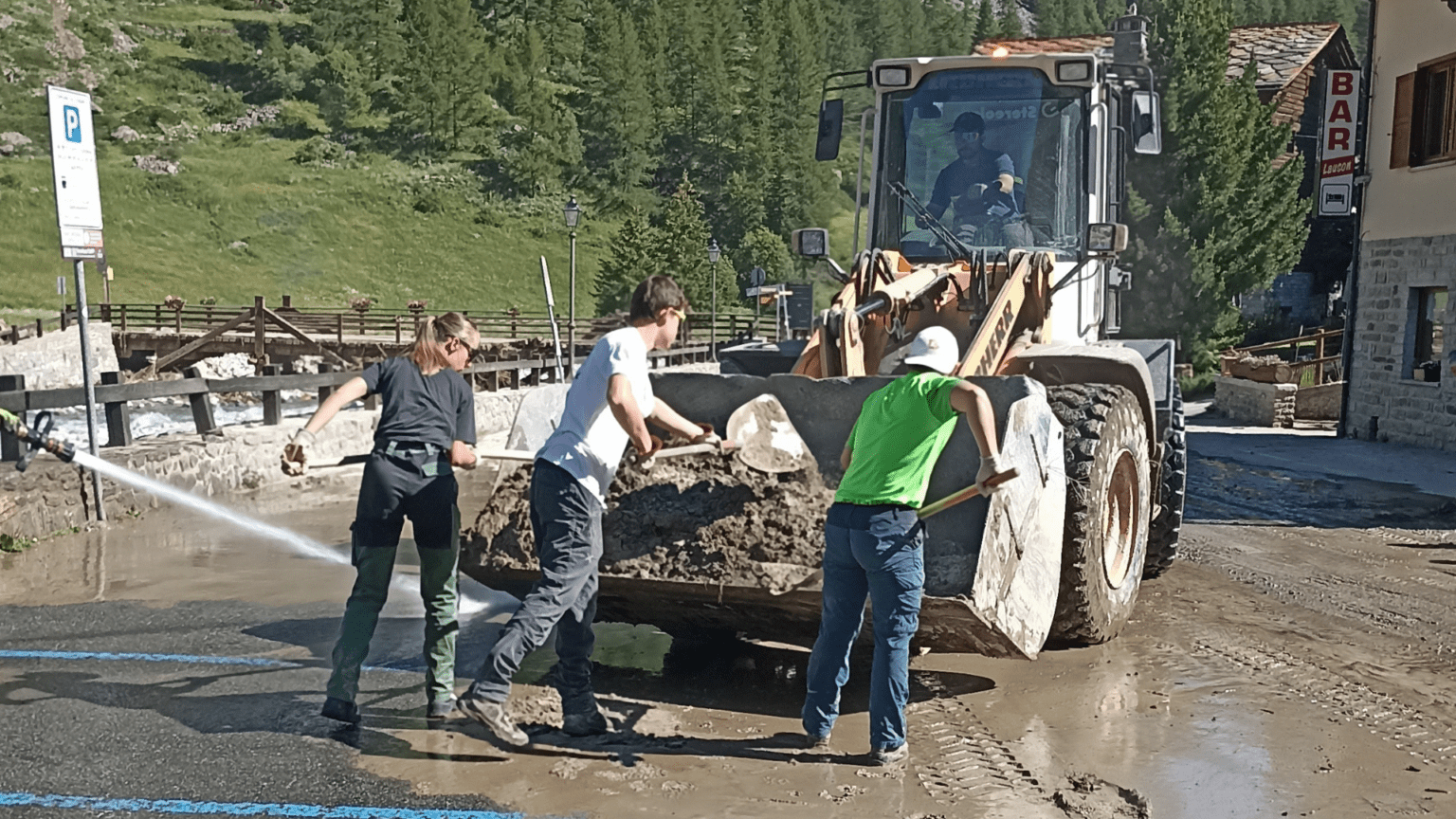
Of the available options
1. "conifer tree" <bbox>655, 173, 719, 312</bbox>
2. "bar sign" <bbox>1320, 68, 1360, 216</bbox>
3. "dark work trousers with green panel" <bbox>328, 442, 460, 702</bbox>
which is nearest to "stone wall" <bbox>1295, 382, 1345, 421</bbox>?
"bar sign" <bbox>1320, 68, 1360, 216</bbox>

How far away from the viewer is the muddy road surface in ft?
16.4

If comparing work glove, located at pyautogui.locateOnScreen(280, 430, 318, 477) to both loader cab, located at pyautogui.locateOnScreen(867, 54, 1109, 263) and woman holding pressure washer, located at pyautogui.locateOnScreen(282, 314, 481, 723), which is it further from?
loader cab, located at pyautogui.locateOnScreen(867, 54, 1109, 263)

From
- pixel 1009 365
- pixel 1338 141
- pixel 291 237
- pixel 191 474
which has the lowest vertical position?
pixel 191 474

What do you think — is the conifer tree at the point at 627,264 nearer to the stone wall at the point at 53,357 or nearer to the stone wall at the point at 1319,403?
the stone wall at the point at 53,357

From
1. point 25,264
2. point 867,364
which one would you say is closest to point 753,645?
point 867,364

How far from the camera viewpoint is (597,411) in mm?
5594

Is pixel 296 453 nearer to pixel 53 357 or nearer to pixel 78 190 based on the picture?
pixel 78 190

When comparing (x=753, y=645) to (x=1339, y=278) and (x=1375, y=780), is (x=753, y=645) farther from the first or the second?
(x=1339, y=278)

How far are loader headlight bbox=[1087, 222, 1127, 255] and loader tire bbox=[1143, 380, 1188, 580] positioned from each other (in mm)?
1377

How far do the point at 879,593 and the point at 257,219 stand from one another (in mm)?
79514

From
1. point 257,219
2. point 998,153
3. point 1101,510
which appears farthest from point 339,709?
point 257,219

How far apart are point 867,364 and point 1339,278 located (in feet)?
120

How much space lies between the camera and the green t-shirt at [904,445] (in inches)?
209

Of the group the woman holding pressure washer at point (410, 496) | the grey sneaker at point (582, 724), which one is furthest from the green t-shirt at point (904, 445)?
the woman holding pressure washer at point (410, 496)
